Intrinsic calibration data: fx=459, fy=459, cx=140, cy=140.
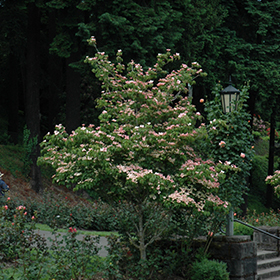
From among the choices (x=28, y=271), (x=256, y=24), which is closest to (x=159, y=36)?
(x=256, y=24)

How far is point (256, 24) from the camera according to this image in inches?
801

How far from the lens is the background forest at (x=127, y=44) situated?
1527 cm

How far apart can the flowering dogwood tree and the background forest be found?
696cm

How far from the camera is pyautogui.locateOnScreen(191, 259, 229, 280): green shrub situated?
303 inches

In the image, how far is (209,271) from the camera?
7707 mm

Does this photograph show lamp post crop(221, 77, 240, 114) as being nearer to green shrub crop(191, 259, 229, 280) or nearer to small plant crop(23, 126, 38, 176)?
green shrub crop(191, 259, 229, 280)

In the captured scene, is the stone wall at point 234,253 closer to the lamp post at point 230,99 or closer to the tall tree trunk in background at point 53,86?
the lamp post at point 230,99

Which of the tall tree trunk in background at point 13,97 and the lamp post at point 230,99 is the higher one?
the tall tree trunk in background at point 13,97

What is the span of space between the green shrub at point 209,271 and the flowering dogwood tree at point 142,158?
0.90 m

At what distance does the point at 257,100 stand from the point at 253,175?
363 inches

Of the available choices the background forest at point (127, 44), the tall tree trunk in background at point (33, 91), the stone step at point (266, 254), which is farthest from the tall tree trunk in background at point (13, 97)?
the stone step at point (266, 254)

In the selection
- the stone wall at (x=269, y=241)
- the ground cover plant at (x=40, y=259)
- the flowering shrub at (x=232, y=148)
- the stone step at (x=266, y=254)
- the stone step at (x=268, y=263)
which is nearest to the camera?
the ground cover plant at (x=40, y=259)

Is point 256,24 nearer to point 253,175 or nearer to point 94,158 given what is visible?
point 253,175

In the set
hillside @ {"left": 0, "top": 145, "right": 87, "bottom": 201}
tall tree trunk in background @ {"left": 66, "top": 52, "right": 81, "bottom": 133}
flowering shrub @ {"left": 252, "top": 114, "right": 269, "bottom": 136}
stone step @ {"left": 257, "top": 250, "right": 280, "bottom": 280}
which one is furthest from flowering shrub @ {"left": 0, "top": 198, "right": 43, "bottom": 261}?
flowering shrub @ {"left": 252, "top": 114, "right": 269, "bottom": 136}
